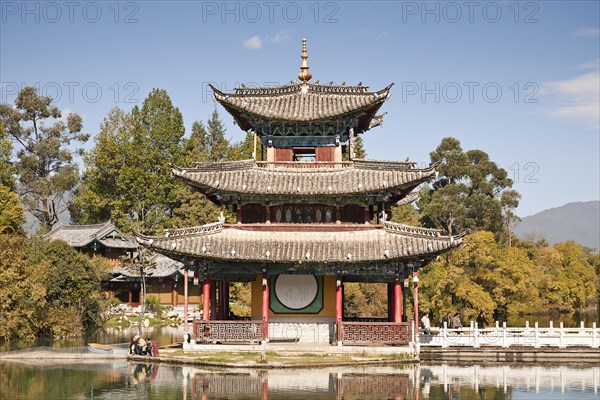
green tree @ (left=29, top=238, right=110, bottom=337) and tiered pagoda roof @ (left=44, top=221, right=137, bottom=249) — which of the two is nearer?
green tree @ (left=29, top=238, right=110, bottom=337)

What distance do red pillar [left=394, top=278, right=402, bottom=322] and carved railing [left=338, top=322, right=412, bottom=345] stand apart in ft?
2.75

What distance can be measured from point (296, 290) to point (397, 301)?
5181mm

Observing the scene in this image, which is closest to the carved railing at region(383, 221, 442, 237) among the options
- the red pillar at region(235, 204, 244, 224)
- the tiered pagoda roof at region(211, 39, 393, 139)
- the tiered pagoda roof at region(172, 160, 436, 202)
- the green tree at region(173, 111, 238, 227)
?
the tiered pagoda roof at region(172, 160, 436, 202)

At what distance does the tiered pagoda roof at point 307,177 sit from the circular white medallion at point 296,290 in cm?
453

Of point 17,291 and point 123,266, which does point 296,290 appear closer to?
point 17,291

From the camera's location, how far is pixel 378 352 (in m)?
33.6

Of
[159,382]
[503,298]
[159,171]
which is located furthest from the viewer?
[159,171]

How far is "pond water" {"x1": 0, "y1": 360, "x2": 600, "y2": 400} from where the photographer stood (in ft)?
80.9

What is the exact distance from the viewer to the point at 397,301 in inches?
1396

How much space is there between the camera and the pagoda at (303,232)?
34750 mm

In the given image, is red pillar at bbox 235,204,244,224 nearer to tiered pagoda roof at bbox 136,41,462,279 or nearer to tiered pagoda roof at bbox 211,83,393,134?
tiered pagoda roof at bbox 136,41,462,279

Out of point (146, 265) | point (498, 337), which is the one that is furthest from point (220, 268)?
point (146, 265)

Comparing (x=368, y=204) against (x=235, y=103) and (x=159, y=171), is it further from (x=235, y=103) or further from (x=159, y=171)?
(x=159, y=171)

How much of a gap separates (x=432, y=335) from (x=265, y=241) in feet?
31.4
